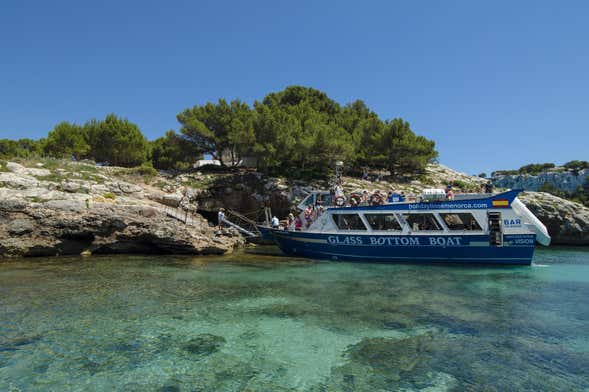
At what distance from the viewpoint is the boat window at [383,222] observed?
18.0m

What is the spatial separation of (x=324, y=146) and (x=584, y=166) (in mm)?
84923

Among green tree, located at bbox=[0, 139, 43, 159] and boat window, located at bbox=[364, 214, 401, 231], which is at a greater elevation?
green tree, located at bbox=[0, 139, 43, 159]

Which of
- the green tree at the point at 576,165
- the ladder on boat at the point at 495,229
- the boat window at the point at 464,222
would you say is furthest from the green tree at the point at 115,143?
the green tree at the point at 576,165

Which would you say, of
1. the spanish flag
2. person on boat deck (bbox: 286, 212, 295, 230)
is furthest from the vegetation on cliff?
the spanish flag

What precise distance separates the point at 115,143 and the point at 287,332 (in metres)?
37.6

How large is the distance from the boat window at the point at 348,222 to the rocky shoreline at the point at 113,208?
6.94m

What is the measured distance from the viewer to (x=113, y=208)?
19.0 metres

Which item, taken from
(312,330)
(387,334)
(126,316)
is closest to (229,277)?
(126,316)

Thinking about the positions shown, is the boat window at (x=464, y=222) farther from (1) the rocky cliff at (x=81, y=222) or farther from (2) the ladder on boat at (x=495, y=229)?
(1) the rocky cliff at (x=81, y=222)

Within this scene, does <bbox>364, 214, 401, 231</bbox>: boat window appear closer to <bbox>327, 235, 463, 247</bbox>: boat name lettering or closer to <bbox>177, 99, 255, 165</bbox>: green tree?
<bbox>327, 235, 463, 247</bbox>: boat name lettering

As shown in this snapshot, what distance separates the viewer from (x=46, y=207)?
1794 centimetres

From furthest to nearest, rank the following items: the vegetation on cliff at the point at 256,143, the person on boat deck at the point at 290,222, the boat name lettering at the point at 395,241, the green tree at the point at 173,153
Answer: the green tree at the point at 173,153, the vegetation on cliff at the point at 256,143, the person on boat deck at the point at 290,222, the boat name lettering at the point at 395,241

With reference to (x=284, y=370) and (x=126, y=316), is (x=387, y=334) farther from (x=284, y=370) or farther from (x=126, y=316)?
(x=126, y=316)

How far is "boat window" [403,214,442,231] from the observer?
690 inches
